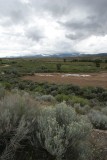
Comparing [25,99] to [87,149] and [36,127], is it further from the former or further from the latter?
[87,149]

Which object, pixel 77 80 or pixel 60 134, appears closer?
pixel 60 134

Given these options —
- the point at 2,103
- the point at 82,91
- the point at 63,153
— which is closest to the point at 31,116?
the point at 2,103

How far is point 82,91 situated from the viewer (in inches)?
1131

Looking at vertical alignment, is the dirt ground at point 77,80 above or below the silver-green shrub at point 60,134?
below

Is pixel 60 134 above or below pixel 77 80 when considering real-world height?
above

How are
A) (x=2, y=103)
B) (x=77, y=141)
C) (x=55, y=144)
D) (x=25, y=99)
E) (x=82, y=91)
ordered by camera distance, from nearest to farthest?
(x=55, y=144) → (x=77, y=141) → (x=2, y=103) → (x=25, y=99) → (x=82, y=91)

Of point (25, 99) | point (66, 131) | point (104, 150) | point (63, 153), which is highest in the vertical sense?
point (25, 99)

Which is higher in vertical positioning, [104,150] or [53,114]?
[53,114]

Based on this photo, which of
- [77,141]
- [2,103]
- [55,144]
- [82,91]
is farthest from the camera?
[82,91]

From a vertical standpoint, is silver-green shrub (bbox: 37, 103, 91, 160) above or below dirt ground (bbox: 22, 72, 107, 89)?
above

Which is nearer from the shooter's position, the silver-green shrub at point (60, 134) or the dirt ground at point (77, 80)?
the silver-green shrub at point (60, 134)

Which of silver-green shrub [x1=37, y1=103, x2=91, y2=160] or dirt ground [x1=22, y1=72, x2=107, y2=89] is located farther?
dirt ground [x1=22, y1=72, x2=107, y2=89]

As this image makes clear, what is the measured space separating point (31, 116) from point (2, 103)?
0.59 metres

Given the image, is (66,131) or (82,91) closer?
(66,131)
